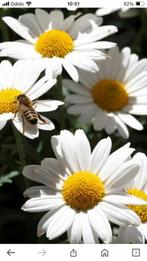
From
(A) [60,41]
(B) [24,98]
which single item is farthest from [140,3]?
(B) [24,98]

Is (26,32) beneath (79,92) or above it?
above

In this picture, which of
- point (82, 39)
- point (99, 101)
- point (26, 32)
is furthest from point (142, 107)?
point (26, 32)

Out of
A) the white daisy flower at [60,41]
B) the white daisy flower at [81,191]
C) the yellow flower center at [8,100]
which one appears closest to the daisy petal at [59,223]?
the white daisy flower at [81,191]

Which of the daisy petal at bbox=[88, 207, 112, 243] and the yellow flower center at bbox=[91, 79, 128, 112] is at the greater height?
the yellow flower center at bbox=[91, 79, 128, 112]

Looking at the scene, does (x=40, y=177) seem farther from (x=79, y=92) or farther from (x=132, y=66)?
(x=132, y=66)

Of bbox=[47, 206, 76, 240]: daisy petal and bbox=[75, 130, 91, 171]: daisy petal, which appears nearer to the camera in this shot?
bbox=[47, 206, 76, 240]: daisy petal

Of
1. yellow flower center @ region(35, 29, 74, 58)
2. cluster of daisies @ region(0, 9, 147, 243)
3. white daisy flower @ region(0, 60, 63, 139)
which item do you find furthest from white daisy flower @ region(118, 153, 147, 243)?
yellow flower center @ region(35, 29, 74, 58)

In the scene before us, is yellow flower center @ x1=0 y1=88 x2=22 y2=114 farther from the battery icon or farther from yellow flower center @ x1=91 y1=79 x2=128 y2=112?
the battery icon
